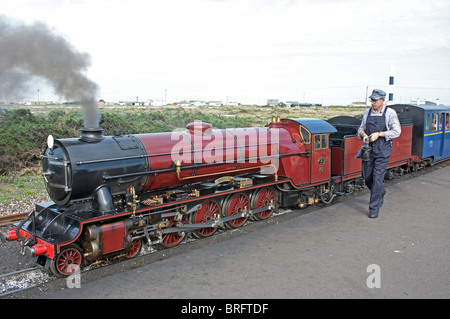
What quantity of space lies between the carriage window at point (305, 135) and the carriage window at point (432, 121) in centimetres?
754

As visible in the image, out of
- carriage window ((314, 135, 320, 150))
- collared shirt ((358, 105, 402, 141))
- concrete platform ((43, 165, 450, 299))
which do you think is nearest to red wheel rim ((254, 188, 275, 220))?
concrete platform ((43, 165, 450, 299))

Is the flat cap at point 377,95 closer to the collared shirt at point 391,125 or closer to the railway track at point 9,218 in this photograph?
the collared shirt at point 391,125

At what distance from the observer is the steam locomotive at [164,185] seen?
18.4ft

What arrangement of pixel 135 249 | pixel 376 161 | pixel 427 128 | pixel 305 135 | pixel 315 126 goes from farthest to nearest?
pixel 427 128, pixel 315 126, pixel 305 135, pixel 376 161, pixel 135 249

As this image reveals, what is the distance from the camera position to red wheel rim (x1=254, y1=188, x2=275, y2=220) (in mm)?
8180

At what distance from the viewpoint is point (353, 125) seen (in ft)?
38.1

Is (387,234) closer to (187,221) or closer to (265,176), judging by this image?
(265,176)

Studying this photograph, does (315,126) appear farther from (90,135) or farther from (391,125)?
(90,135)

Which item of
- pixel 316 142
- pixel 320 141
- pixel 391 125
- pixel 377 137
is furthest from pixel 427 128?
pixel 377 137

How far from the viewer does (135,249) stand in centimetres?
626

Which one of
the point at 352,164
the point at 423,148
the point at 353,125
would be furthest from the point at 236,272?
the point at 423,148

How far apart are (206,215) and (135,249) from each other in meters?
1.60

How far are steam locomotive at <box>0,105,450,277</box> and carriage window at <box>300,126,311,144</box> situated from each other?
2cm
